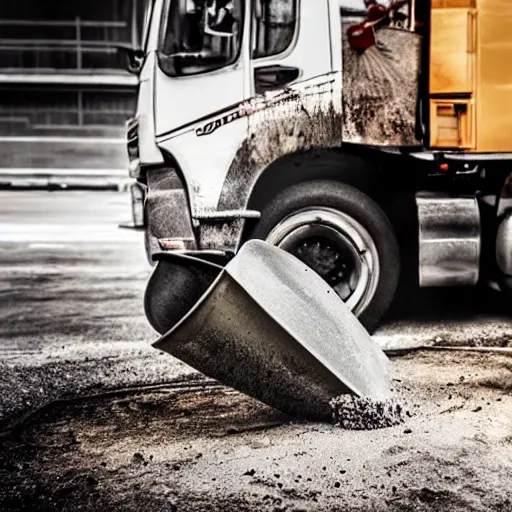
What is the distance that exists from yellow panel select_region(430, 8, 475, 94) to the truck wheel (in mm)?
848

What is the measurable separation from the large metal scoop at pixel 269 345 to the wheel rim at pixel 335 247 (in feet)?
4.07

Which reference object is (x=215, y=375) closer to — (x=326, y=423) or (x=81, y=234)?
(x=326, y=423)

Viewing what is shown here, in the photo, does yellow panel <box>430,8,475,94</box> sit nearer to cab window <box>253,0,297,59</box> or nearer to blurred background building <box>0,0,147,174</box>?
cab window <box>253,0,297,59</box>

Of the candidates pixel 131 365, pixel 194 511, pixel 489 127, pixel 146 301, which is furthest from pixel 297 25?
pixel 194 511

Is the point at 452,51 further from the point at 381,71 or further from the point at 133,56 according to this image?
the point at 133,56

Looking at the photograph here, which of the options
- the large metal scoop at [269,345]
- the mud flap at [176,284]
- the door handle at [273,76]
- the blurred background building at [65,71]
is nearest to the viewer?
the large metal scoop at [269,345]

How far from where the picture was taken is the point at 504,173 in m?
4.92

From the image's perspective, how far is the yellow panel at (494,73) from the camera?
4.75 meters

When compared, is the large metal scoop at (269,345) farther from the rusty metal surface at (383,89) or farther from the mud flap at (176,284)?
the rusty metal surface at (383,89)

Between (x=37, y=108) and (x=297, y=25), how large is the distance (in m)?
10.9

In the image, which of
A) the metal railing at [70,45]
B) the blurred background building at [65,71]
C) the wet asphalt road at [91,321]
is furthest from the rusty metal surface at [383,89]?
the metal railing at [70,45]

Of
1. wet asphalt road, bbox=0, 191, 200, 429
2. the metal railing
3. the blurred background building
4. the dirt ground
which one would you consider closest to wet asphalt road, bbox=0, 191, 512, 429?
wet asphalt road, bbox=0, 191, 200, 429

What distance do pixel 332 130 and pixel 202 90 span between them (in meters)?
0.79

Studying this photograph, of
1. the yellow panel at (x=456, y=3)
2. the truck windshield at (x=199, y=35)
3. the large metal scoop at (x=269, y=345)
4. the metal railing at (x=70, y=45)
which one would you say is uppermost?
the metal railing at (x=70, y=45)
